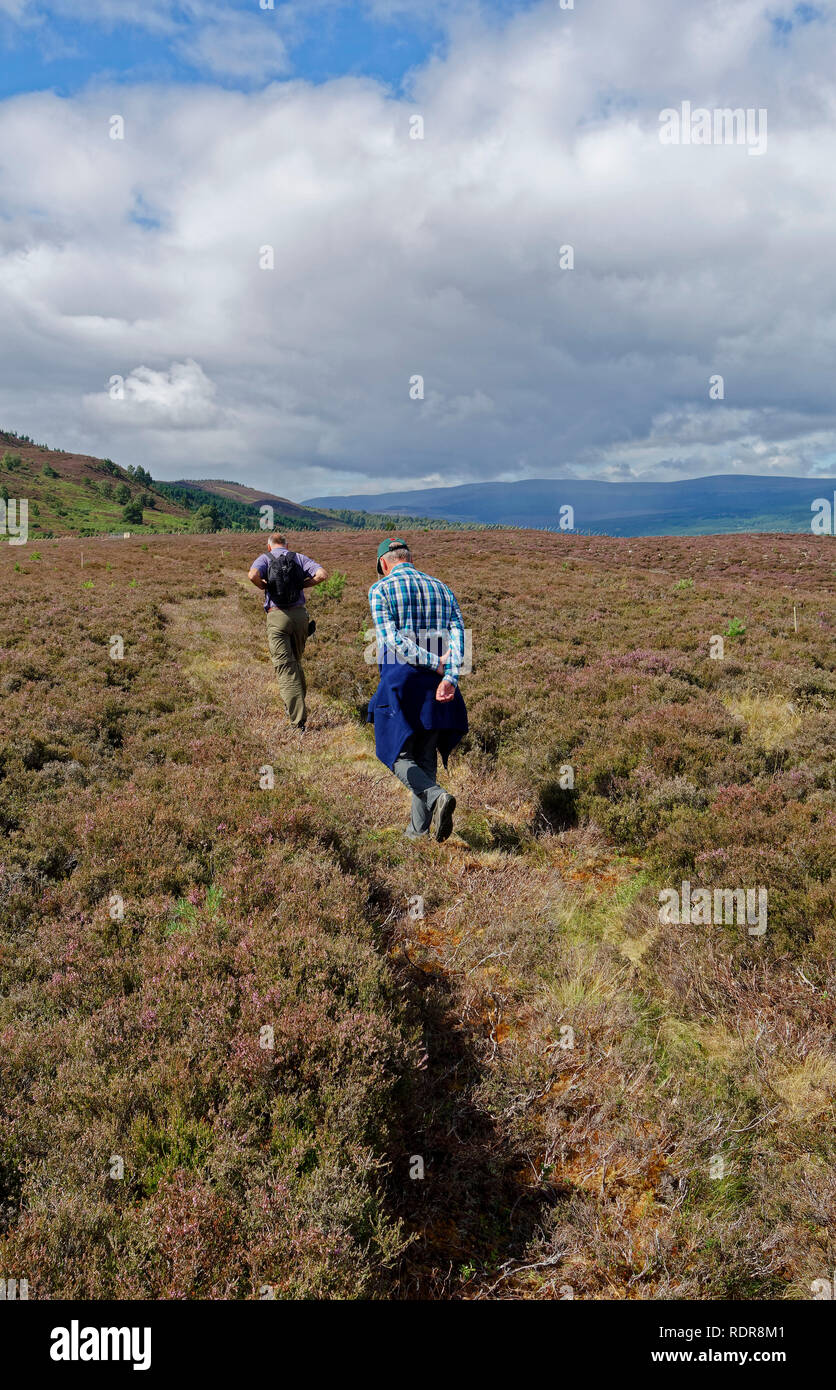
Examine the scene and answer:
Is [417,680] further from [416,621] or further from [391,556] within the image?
[391,556]

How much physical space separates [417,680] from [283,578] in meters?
4.17

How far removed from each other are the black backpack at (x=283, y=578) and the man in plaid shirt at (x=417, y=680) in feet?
11.6

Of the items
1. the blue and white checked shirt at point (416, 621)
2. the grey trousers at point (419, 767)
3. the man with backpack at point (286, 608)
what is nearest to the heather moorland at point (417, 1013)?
the grey trousers at point (419, 767)

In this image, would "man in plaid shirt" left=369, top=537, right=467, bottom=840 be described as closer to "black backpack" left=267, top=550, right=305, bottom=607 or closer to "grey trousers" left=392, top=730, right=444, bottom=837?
"grey trousers" left=392, top=730, right=444, bottom=837

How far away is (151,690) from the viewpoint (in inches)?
384

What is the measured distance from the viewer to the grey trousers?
556 cm

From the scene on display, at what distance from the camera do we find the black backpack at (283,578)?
8.90 meters

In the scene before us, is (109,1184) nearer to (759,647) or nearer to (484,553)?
(759,647)

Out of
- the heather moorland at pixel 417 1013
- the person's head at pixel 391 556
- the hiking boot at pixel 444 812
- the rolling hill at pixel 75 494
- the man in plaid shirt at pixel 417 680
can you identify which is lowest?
the heather moorland at pixel 417 1013

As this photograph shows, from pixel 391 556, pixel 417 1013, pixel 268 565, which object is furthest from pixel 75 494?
pixel 417 1013

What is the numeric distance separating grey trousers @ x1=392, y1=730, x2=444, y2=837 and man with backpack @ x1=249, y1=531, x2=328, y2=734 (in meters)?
3.47

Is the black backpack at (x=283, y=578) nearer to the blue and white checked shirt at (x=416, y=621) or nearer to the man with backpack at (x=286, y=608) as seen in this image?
the man with backpack at (x=286, y=608)
